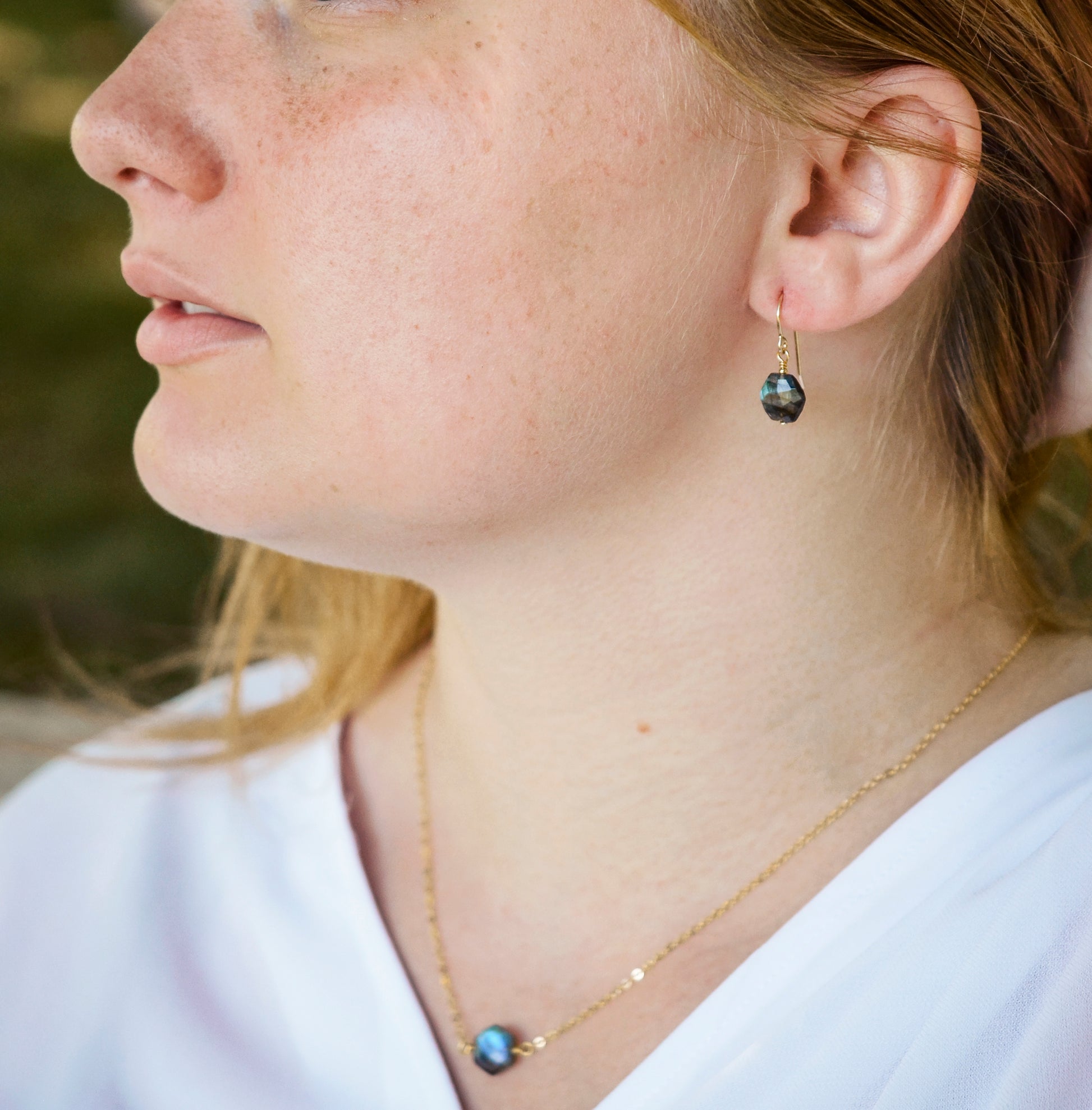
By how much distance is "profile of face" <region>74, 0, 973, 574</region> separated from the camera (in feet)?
3.77

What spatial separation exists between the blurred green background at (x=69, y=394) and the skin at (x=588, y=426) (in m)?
2.82

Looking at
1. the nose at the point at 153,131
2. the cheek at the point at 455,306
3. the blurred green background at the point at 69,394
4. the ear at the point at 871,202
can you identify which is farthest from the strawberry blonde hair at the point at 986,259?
the blurred green background at the point at 69,394

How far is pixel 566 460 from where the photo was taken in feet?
4.08

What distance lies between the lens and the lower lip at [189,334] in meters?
1.28

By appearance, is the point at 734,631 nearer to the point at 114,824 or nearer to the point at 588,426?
the point at 588,426

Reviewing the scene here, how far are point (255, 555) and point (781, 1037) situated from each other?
1.12 meters

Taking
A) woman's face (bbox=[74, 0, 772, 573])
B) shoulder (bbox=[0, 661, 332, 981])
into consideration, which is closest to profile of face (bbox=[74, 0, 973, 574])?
woman's face (bbox=[74, 0, 772, 573])

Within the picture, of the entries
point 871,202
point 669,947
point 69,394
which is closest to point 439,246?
point 871,202

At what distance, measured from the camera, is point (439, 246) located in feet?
3.80

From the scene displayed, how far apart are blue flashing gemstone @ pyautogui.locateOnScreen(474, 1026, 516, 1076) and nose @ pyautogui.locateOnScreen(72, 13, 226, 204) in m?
0.95

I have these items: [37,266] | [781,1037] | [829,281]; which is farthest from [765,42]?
[37,266]

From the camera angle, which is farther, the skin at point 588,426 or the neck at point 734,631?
the neck at point 734,631

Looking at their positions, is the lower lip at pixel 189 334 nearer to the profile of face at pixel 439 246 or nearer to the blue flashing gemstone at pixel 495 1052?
the profile of face at pixel 439 246

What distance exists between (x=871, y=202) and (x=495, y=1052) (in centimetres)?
100
